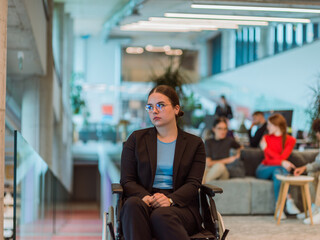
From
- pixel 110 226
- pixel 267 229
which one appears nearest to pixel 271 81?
pixel 267 229

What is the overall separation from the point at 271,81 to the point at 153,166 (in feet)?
39.8

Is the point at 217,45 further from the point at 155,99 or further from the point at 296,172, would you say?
the point at 155,99

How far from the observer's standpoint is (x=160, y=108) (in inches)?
123

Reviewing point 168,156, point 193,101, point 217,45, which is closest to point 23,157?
point 168,156

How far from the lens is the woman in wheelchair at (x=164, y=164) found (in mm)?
3027

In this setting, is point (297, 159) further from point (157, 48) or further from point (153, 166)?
point (157, 48)

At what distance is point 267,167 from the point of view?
5.79 m

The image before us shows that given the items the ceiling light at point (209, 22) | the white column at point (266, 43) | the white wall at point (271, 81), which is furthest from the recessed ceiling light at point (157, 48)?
the ceiling light at point (209, 22)

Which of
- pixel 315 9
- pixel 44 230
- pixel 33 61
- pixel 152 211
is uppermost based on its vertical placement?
pixel 315 9

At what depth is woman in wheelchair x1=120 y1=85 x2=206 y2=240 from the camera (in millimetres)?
3027

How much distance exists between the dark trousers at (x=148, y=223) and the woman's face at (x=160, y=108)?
21.7 inches

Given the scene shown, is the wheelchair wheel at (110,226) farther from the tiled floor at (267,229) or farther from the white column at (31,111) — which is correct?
the white column at (31,111)

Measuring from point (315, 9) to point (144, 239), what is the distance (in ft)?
14.7

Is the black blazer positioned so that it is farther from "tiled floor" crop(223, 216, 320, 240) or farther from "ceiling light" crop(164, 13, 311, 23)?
"ceiling light" crop(164, 13, 311, 23)
